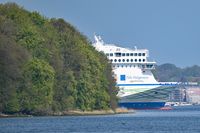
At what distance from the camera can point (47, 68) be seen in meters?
138

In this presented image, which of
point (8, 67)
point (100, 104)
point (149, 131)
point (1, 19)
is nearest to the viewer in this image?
point (149, 131)

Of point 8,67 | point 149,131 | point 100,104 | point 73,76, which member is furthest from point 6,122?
point 100,104

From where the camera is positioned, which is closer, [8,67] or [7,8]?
[8,67]

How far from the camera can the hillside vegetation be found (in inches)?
5187

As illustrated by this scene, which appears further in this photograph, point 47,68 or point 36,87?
point 47,68

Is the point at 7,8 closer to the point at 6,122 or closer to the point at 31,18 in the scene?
the point at 31,18

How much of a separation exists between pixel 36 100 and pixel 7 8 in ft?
56.3

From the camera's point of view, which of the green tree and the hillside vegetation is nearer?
the hillside vegetation

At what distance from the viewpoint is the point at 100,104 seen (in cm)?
16200

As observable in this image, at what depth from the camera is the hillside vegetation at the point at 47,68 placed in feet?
432

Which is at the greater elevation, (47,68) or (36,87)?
(47,68)

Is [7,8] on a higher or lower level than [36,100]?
higher

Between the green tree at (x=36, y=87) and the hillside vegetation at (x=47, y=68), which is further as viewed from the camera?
the green tree at (x=36, y=87)

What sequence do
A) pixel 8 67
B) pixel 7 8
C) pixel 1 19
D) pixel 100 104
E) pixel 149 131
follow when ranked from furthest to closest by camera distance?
pixel 100 104
pixel 7 8
pixel 1 19
pixel 8 67
pixel 149 131
